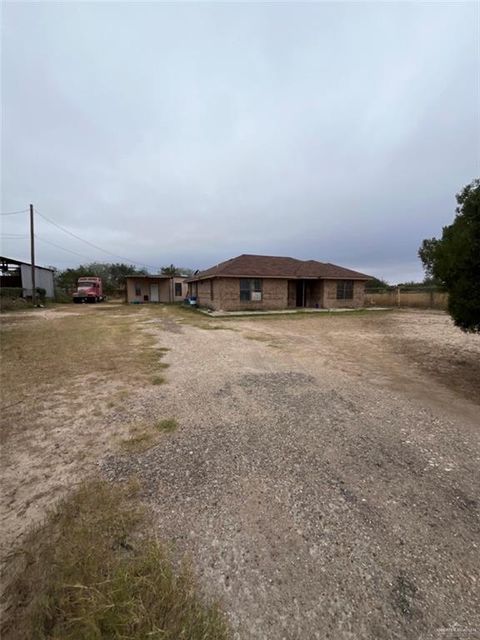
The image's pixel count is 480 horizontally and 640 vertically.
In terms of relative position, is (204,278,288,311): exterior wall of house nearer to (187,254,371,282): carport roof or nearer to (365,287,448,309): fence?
(187,254,371,282): carport roof

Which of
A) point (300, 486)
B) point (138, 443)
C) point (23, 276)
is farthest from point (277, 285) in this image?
point (23, 276)

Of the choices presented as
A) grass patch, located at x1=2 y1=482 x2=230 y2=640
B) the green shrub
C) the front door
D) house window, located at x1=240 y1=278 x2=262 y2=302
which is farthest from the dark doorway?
the green shrub

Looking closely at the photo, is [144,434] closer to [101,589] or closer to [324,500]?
[101,589]

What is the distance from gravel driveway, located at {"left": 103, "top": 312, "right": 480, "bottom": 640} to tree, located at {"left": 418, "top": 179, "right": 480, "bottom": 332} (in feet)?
4.41

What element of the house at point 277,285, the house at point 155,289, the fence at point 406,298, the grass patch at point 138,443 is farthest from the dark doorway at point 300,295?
the grass patch at point 138,443

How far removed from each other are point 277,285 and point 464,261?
15.8 meters

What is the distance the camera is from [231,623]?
4.85 feet

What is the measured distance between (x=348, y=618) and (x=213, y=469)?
4.81 feet

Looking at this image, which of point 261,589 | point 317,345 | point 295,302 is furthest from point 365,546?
point 295,302

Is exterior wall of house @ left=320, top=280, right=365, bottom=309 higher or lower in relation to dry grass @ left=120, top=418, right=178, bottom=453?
higher

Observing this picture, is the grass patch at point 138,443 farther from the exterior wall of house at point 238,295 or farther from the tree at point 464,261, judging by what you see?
the exterior wall of house at point 238,295

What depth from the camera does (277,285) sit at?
20531 mm

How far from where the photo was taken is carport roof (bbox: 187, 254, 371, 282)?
19.6 metres

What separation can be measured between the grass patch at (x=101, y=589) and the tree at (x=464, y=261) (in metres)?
5.61
